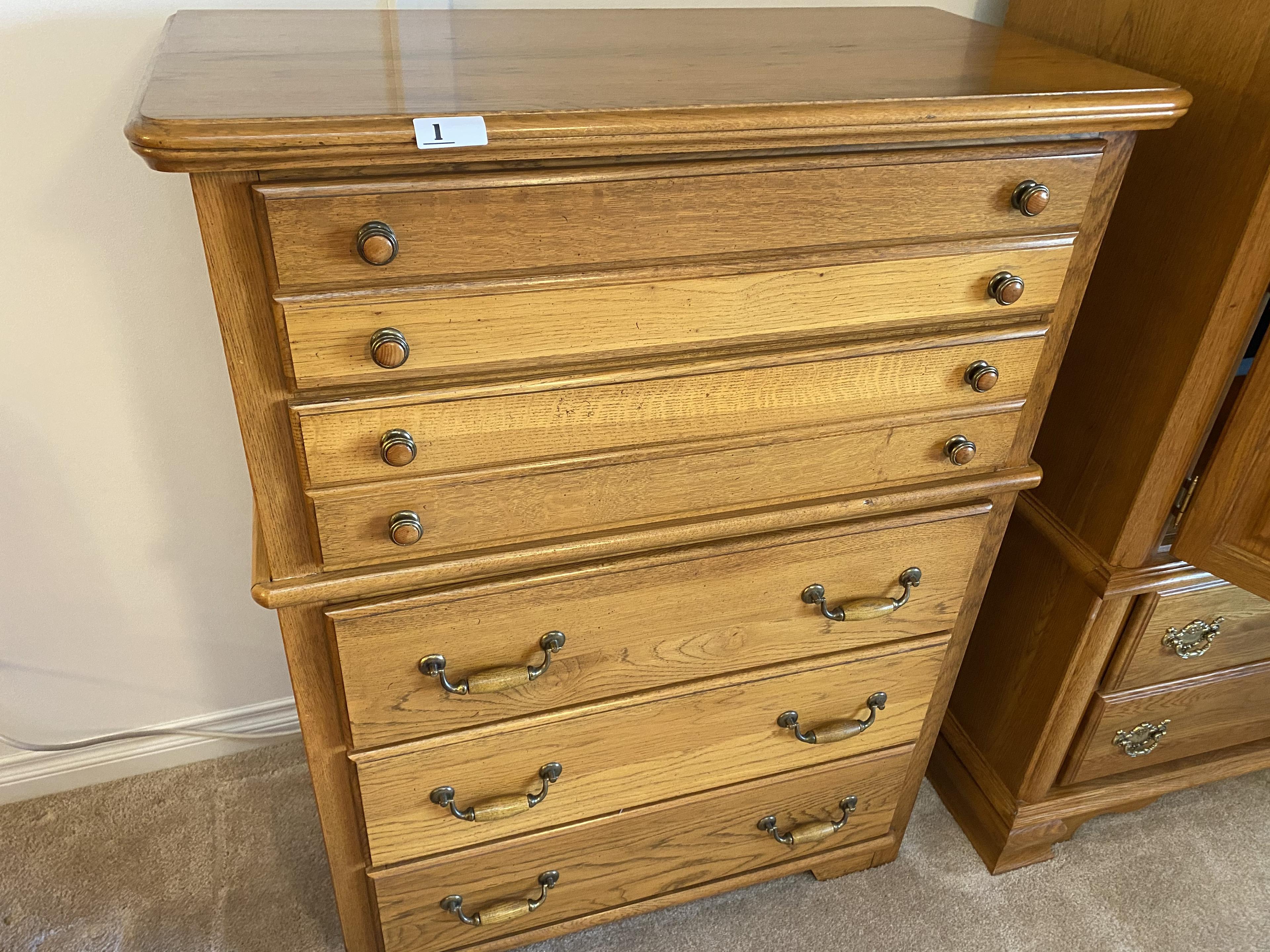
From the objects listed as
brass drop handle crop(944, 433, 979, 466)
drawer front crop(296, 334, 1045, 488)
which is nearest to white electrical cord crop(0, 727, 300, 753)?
drawer front crop(296, 334, 1045, 488)

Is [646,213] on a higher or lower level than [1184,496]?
higher

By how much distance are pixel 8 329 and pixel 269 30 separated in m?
0.51

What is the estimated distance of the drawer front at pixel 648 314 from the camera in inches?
29.8

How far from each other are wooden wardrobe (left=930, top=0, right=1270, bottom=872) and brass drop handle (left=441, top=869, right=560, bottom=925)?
0.72 meters

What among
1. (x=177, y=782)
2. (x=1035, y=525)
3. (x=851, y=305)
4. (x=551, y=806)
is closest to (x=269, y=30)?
(x=851, y=305)

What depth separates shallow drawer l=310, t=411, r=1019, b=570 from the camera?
0.86 meters

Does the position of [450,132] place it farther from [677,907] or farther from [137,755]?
[137,755]

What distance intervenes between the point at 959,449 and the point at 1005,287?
0.18 m

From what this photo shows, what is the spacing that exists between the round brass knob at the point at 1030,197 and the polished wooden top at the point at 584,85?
0.05m

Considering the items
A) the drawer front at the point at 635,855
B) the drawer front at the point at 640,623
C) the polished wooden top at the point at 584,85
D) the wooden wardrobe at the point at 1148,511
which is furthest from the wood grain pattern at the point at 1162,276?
the drawer front at the point at 635,855

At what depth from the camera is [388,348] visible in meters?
0.75

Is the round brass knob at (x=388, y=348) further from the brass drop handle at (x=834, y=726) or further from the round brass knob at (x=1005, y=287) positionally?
the brass drop handle at (x=834, y=726)

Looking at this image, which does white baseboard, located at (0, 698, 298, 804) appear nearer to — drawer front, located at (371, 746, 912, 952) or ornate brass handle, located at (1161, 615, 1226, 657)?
drawer front, located at (371, 746, 912, 952)

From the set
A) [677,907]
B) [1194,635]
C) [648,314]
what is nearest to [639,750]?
[677,907]
